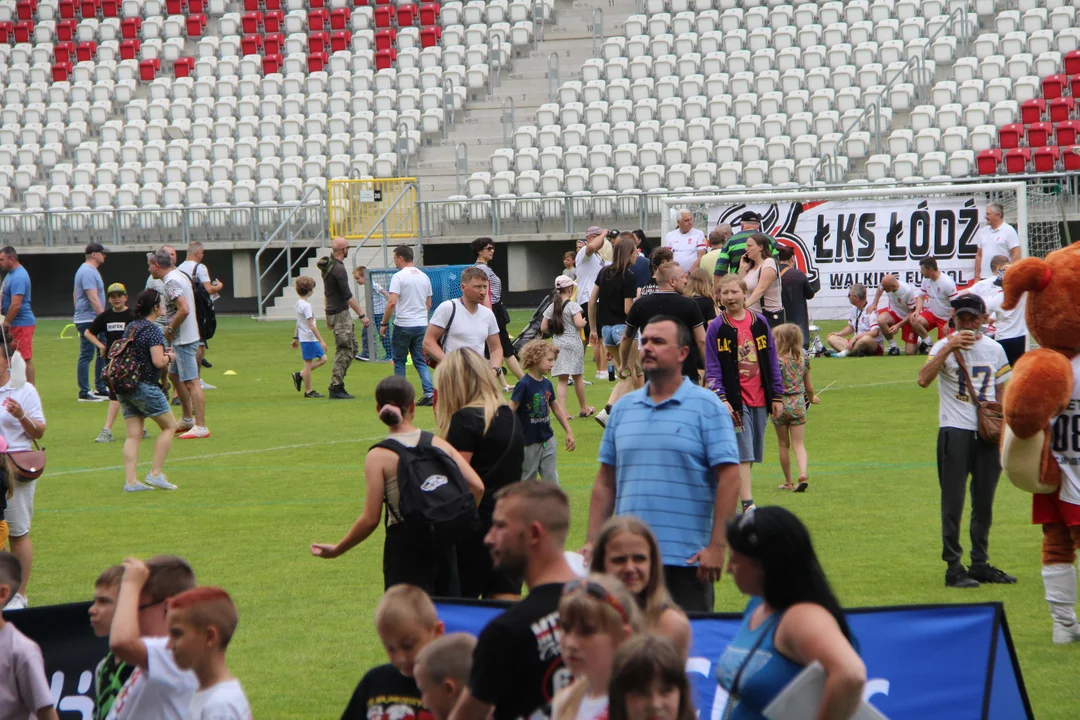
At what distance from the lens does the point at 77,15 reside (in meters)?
40.6

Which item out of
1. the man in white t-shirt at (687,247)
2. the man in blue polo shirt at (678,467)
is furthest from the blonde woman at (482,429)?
the man in white t-shirt at (687,247)

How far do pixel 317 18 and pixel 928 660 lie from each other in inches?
1404

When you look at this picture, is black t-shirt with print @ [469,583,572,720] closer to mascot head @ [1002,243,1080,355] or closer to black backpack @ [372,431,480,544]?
black backpack @ [372,431,480,544]

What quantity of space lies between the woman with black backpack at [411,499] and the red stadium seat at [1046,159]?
2146 cm

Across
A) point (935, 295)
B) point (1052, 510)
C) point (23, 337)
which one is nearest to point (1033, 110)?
point (935, 295)

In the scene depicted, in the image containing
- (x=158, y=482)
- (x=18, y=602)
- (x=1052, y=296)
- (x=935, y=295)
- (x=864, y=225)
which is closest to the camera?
(x=1052, y=296)

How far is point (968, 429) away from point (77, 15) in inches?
1488

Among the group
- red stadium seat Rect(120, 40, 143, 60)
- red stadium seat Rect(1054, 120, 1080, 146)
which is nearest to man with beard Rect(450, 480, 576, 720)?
red stadium seat Rect(1054, 120, 1080, 146)

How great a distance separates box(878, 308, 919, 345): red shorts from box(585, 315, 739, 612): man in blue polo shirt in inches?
630

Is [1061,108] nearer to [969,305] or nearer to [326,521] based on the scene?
[326,521]

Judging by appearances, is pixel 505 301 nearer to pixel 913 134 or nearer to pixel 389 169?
pixel 389 169

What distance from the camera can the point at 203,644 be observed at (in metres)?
4.10

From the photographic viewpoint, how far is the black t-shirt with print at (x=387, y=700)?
422cm

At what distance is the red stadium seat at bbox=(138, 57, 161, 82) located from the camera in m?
37.4
